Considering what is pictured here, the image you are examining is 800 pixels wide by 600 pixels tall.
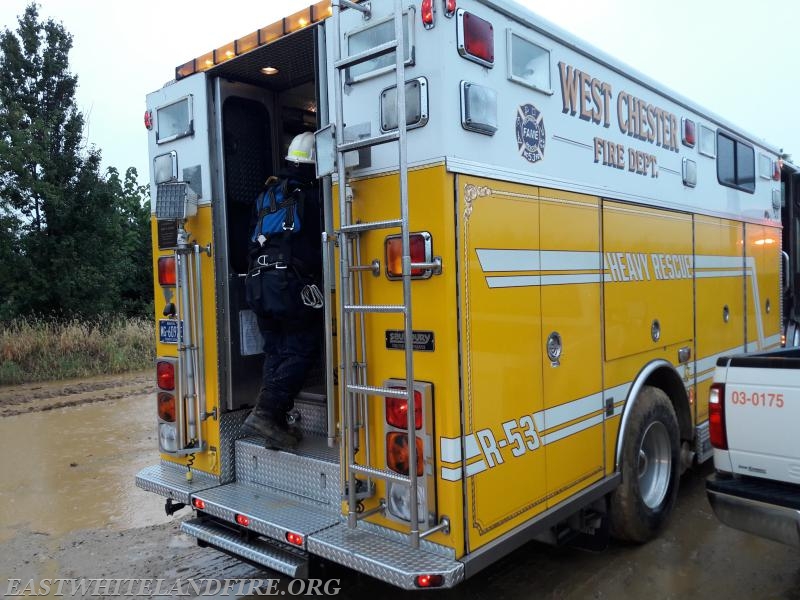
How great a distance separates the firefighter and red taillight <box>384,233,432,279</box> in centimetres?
99

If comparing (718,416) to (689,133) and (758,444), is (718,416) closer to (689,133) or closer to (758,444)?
(758,444)

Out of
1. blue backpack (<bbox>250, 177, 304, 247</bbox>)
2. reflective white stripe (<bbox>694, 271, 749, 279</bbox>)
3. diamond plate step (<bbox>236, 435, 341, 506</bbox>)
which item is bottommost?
diamond plate step (<bbox>236, 435, 341, 506</bbox>)

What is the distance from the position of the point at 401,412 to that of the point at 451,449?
300mm

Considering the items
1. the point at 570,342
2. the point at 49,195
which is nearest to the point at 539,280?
the point at 570,342

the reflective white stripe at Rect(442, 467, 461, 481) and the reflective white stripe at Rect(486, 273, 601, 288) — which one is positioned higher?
the reflective white stripe at Rect(486, 273, 601, 288)

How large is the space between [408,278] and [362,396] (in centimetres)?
71

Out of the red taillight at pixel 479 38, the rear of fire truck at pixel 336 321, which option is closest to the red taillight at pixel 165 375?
the rear of fire truck at pixel 336 321

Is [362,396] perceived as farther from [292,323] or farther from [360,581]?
[360,581]

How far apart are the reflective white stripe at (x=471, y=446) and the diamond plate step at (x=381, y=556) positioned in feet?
1.49

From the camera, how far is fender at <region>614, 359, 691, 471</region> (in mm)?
4012

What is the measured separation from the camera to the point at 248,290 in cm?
393

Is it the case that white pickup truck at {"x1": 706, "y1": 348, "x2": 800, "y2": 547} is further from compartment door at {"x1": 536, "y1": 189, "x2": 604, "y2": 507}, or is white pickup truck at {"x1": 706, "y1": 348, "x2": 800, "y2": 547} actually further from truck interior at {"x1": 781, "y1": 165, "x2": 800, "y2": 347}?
truck interior at {"x1": 781, "y1": 165, "x2": 800, "y2": 347}

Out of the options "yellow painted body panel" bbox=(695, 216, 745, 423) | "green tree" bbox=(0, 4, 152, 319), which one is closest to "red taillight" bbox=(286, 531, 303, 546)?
"yellow painted body panel" bbox=(695, 216, 745, 423)

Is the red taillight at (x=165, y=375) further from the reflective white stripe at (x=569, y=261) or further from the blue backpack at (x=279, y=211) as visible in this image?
the reflective white stripe at (x=569, y=261)
